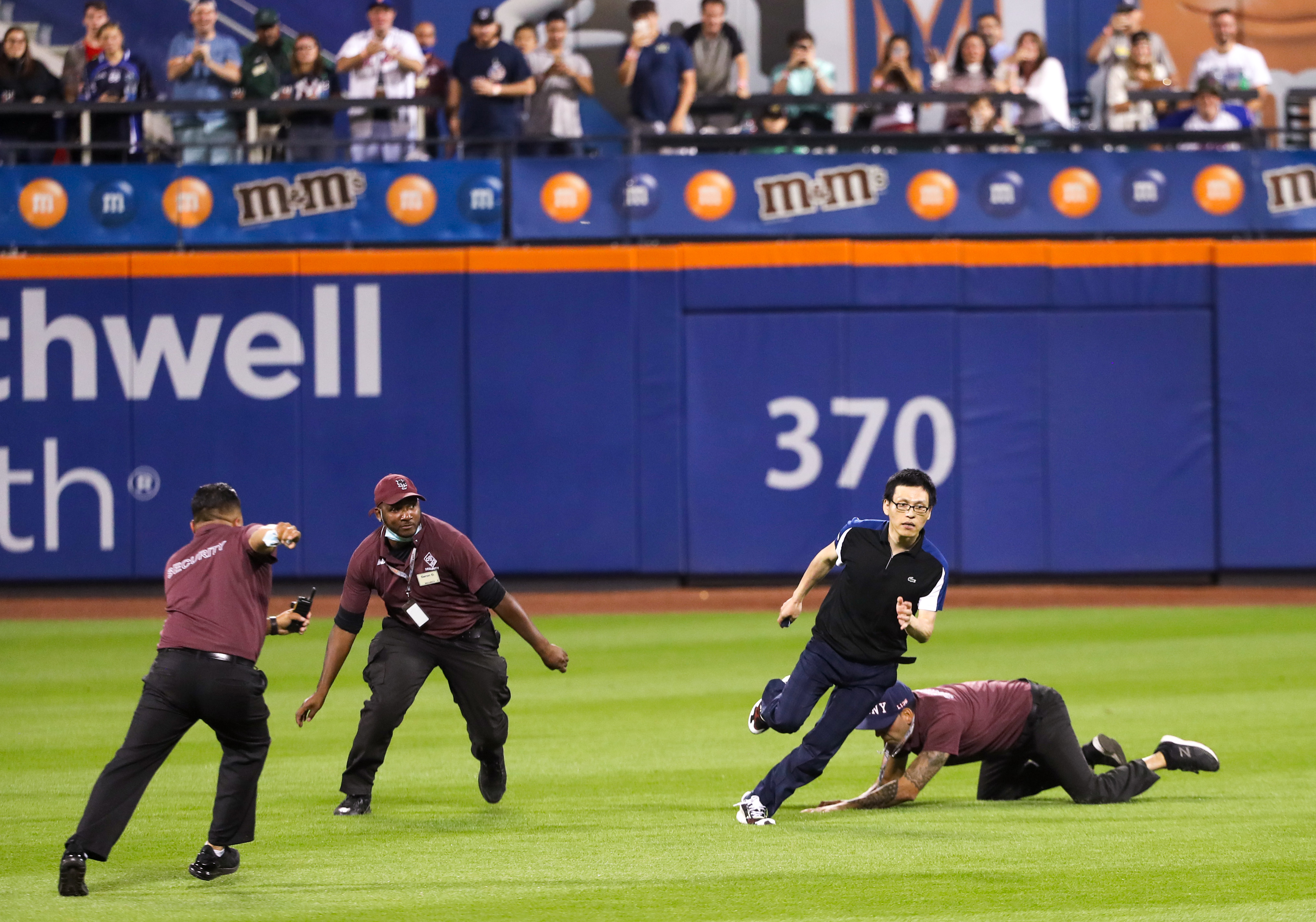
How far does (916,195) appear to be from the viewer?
19.9 m

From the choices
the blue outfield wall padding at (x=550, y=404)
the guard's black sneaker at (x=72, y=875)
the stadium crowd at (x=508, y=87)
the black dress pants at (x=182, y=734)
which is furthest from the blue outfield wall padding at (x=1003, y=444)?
the guard's black sneaker at (x=72, y=875)

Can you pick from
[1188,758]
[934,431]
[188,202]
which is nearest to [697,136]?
[934,431]

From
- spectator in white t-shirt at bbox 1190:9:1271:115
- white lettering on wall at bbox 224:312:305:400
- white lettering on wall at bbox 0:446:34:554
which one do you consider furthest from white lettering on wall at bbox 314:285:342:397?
spectator in white t-shirt at bbox 1190:9:1271:115

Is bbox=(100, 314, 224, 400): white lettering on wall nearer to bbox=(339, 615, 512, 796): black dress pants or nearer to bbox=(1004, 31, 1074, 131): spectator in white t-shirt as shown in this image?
bbox=(1004, 31, 1074, 131): spectator in white t-shirt

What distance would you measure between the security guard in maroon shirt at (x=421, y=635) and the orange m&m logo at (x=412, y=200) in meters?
11.6

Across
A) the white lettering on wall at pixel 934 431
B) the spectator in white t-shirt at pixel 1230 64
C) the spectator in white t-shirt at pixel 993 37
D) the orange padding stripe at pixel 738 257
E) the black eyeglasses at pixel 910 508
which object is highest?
the spectator in white t-shirt at pixel 993 37

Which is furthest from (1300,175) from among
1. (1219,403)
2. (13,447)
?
(13,447)

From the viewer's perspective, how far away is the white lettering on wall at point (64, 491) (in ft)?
65.0

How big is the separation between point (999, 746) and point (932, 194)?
40.6 ft

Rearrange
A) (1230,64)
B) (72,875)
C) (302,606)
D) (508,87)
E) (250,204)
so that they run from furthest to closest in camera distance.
A: (1230,64), (250,204), (508,87), (302,606), (72,875)

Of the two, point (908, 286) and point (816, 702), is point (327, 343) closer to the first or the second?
point (908, 286)

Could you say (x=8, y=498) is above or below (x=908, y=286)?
below

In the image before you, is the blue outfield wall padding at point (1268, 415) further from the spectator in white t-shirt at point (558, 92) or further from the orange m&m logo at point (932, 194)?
the spectator in white t-shirt at point (558, 92)

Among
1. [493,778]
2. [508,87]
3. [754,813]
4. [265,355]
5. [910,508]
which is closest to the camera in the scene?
[910,508]
